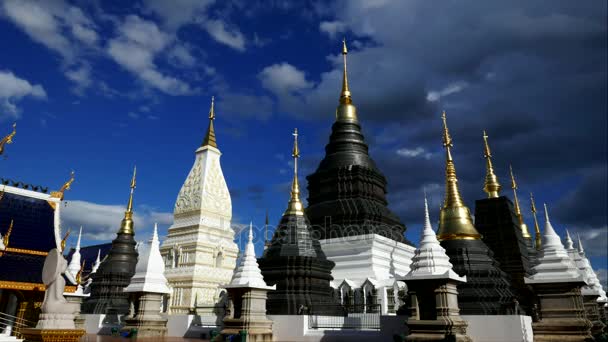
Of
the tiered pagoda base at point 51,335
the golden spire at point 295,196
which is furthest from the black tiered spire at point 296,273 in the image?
the tiered pagoda base at point 51,335

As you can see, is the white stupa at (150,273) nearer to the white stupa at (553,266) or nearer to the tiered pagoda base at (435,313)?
the tiered pagoda base at (435,313)

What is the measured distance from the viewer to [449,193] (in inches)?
838

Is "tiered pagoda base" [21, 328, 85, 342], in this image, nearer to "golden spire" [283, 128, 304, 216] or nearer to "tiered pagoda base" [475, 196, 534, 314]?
"golden spire" [283, 128, 304, 216]

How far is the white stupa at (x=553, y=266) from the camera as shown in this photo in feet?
46.2

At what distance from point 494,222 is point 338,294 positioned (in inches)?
599

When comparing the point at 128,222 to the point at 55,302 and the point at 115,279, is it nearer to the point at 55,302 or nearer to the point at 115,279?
the point at 115,279

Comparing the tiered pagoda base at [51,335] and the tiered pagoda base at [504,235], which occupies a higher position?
the tiered pagoda base at [504,235]

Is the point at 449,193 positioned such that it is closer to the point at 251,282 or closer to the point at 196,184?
the point at 251,282

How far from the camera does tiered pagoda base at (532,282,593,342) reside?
13.6 meters

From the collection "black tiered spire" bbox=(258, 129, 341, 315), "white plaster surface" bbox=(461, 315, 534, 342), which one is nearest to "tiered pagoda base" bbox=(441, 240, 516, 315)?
"white plaster surface" bbox=(461, 315, 534, 342)

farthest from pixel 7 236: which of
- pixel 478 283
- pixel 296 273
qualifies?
pixel 478 283

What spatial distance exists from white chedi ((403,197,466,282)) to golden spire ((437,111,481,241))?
552 cm

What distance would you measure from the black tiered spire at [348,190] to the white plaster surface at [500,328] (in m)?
17.4

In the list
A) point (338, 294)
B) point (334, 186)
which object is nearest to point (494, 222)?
point (334, 186)
